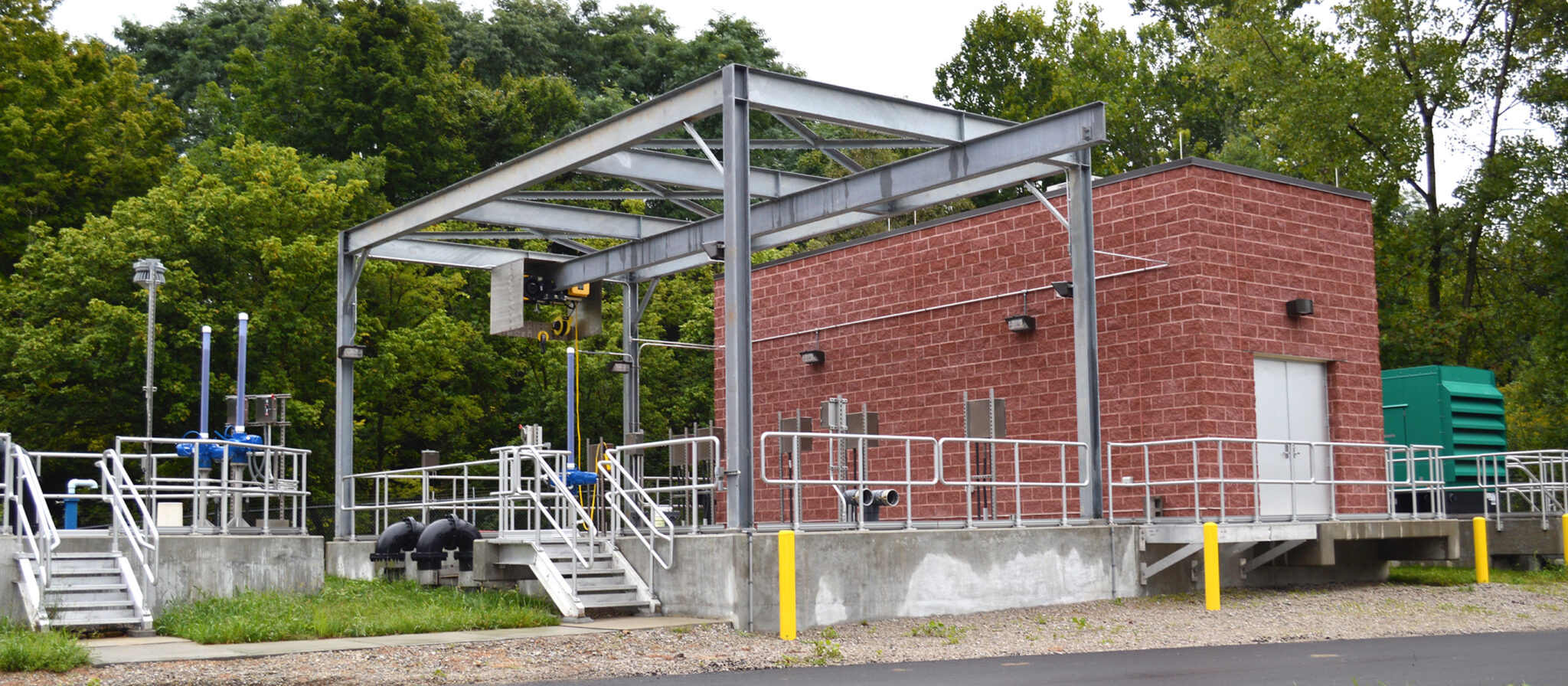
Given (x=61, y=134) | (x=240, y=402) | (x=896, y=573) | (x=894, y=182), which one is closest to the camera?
(x=896, y=573)

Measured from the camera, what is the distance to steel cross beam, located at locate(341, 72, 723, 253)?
57.0ft

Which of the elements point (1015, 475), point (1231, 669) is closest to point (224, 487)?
point (1015, 475)

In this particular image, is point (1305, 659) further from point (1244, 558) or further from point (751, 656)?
point (1244, 558)

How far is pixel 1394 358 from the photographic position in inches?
1471

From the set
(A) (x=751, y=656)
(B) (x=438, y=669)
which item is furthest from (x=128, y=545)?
(A) (x=751, y=656)

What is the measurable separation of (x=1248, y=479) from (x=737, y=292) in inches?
293

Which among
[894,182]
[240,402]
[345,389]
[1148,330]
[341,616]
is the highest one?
[894,182]

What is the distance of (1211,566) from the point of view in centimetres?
1700

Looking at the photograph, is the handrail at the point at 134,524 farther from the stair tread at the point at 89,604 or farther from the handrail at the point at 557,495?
the handrail at the point at 557,495

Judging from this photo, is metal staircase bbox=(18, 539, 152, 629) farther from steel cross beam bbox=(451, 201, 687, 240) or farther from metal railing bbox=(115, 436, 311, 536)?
steel cross beam bbox=(451, 201, 687, 240)

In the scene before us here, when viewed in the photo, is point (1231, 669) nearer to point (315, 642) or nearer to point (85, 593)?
point (315, 642)

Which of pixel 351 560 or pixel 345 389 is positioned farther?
pixel 345 389

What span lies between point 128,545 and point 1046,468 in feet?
39.3

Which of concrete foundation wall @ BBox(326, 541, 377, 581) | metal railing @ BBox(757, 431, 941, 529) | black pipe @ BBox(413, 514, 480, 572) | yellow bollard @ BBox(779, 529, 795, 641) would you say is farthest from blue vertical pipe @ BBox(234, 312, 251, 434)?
yellow bollard @ BBox(779, 529, 795, 641)
